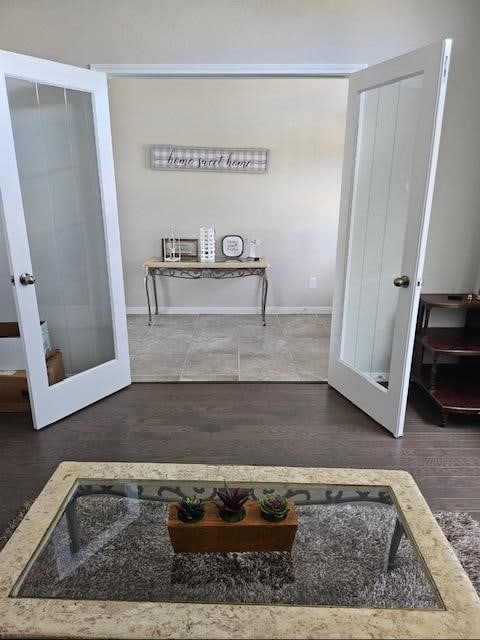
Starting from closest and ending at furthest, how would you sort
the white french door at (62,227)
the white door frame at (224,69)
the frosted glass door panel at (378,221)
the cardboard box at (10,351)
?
the white french door at (62,227)
the frosted glass door panel at (378,221)
the white door frame at (224,69)
the cardboard box at (10,351)

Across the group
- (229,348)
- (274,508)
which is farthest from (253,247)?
(274,508)

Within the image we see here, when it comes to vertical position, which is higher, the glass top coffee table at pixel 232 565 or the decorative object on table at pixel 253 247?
the decorative object on table at pixel 253 247

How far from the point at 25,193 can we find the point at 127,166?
7.78 feet

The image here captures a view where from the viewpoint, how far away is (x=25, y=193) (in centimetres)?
262

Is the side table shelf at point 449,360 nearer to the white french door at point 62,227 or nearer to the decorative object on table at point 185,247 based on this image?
the white french door at point 62,227

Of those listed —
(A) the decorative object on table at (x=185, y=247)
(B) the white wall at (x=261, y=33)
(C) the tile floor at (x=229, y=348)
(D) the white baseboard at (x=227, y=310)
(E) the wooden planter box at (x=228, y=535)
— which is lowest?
(C) the tile floor at (x=229, y=348)

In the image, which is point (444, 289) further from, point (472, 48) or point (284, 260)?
point (284, 260)

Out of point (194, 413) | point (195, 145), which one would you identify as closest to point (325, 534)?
point (194, 413)

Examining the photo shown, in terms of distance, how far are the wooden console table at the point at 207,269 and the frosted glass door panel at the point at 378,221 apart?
1665 millimetres

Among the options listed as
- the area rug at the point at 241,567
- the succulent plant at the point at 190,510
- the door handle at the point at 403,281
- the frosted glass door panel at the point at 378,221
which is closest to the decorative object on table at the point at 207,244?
the frosted glass door panel at the point at 378,221

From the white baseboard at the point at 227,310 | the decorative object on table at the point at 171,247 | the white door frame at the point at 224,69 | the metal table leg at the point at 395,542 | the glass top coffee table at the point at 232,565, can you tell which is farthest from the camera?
the white baseboard at the point at 227,310

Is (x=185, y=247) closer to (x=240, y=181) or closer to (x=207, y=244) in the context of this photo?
(x=207, y=244)

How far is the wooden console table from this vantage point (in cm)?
452

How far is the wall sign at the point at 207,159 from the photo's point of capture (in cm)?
475
